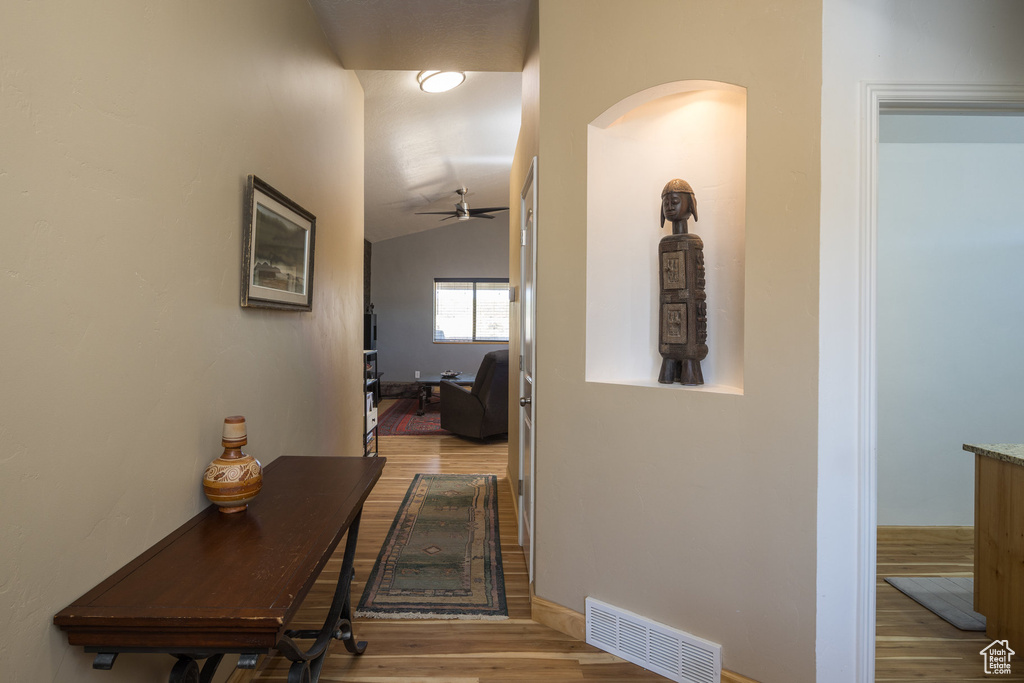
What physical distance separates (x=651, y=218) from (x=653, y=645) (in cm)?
164

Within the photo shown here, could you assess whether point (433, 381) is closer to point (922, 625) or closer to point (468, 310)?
point (468, 310)

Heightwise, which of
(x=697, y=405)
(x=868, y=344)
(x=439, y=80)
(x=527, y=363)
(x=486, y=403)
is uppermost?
(x=439, y=80)

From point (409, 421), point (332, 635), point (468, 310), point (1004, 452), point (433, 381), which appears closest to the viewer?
point (332, 635)

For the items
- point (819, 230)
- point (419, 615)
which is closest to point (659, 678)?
point (419, 615)

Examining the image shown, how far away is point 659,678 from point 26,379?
6.72 ft

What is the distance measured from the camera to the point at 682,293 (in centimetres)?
199

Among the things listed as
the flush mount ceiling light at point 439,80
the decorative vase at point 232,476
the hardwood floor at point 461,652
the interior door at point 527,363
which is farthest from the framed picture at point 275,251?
the flush mount ceiling light at point 439,80

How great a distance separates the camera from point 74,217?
1.04m

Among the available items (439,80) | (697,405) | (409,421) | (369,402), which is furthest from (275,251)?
(409,421)

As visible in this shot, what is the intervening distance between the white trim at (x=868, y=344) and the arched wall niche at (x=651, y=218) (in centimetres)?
39

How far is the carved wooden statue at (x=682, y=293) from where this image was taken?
1.97 metres

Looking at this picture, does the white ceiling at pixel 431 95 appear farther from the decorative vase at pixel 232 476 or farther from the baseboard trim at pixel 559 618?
the baseboard trim at pixel 559 618

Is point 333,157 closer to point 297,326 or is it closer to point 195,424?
point 297,326

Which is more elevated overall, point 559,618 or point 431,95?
point 431,95
